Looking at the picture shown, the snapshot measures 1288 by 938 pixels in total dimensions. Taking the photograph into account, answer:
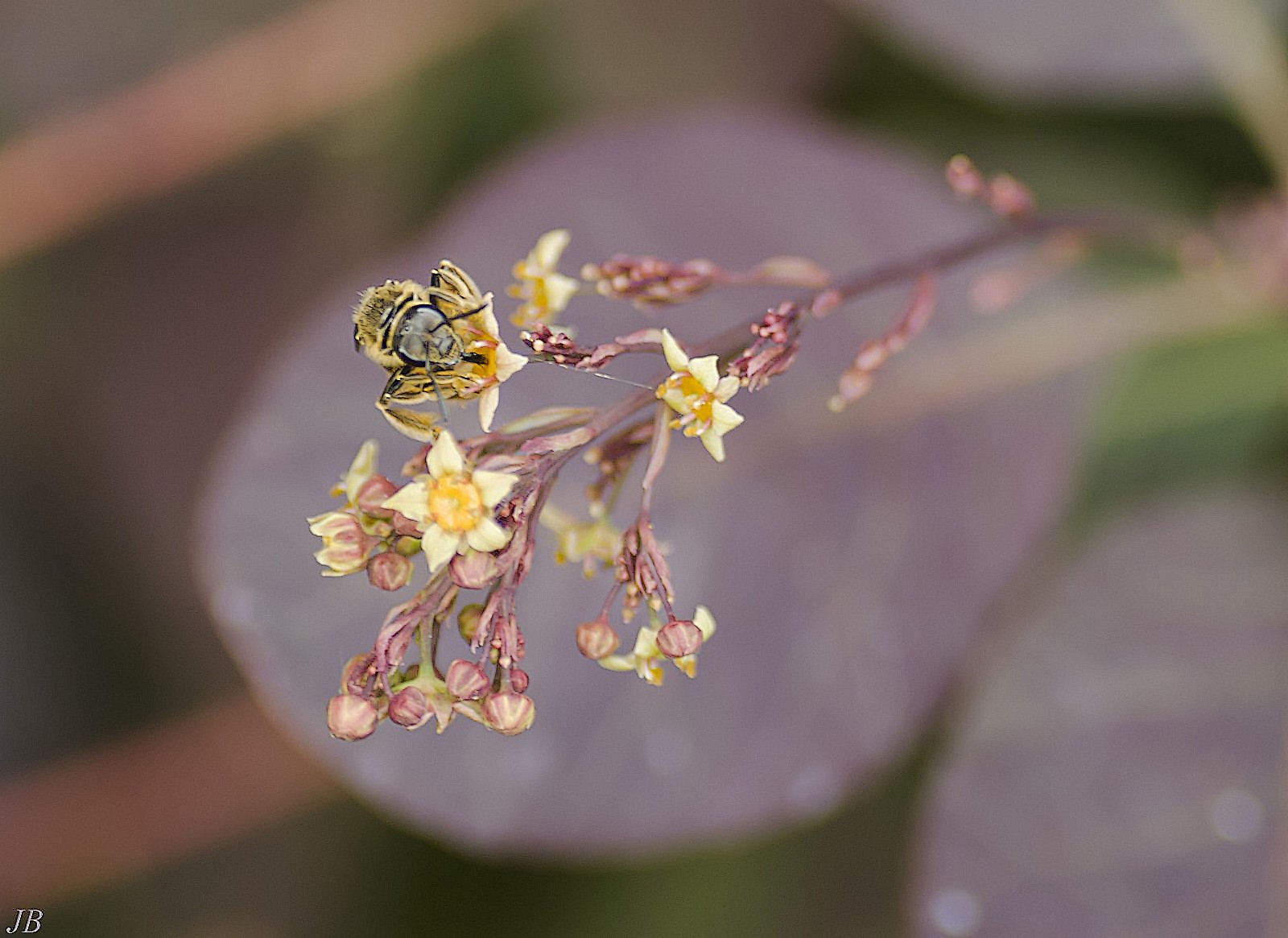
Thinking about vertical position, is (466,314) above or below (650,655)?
above

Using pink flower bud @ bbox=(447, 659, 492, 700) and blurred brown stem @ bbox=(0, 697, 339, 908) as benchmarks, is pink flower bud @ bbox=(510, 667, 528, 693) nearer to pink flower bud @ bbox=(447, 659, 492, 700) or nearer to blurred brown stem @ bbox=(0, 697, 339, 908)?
pink flower bud @ bbox=(447, 659, 492, 700)

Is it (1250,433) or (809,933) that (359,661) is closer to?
(809,933)

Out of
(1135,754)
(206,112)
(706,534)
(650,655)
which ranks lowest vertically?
(1135,754)

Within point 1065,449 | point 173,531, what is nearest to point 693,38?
point 1065,449

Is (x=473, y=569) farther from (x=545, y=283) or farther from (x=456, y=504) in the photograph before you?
(x=545, y=283)

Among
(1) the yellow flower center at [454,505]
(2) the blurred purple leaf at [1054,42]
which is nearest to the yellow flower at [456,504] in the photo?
(1) the yellow flower center at [454,505]

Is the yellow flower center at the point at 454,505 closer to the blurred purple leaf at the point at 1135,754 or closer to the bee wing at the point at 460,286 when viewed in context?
the bee wing at the point at 460,286

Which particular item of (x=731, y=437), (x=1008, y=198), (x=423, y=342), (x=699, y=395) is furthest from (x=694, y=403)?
(x=731, y=437)
